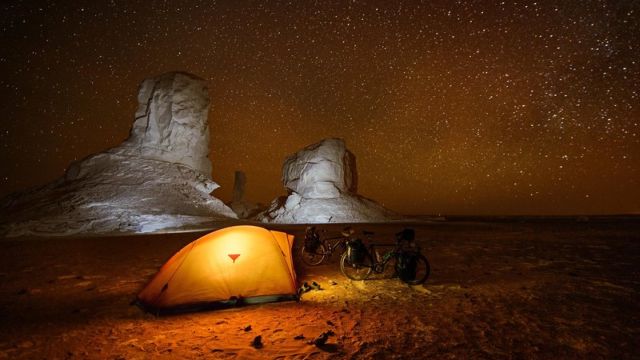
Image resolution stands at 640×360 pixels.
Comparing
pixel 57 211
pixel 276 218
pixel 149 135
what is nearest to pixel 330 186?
pixel 276 218

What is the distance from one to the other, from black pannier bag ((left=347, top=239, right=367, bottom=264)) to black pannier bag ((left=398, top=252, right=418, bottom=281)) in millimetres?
1187

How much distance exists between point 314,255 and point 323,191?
55.1 m

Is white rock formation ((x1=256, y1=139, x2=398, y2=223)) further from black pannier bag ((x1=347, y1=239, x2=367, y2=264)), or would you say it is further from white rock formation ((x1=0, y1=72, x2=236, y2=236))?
black pannier bag ((x1=347, y1=239, x2=367, y2=264))

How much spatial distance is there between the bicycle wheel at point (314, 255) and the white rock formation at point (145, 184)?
26.6 m

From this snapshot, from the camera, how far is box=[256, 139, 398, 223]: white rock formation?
62.5 meters

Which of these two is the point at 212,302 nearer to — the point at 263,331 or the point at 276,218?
the point at 263,331

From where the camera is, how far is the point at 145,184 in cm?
4578

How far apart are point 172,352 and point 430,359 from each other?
4000 millimetres

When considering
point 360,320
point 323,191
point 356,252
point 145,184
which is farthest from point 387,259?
point 323,191

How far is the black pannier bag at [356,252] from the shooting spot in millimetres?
9672

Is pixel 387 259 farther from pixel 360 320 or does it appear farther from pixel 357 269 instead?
pixel 360 320

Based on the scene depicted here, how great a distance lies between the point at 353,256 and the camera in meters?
Answer: 9.75

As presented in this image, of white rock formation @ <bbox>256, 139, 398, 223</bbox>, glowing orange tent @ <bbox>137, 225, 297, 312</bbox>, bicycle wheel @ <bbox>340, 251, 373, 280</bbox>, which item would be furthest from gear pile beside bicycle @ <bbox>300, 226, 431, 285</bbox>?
white rock formation @ <bbox>256, 139, 398, 223</bbox>

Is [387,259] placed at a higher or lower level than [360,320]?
higher
